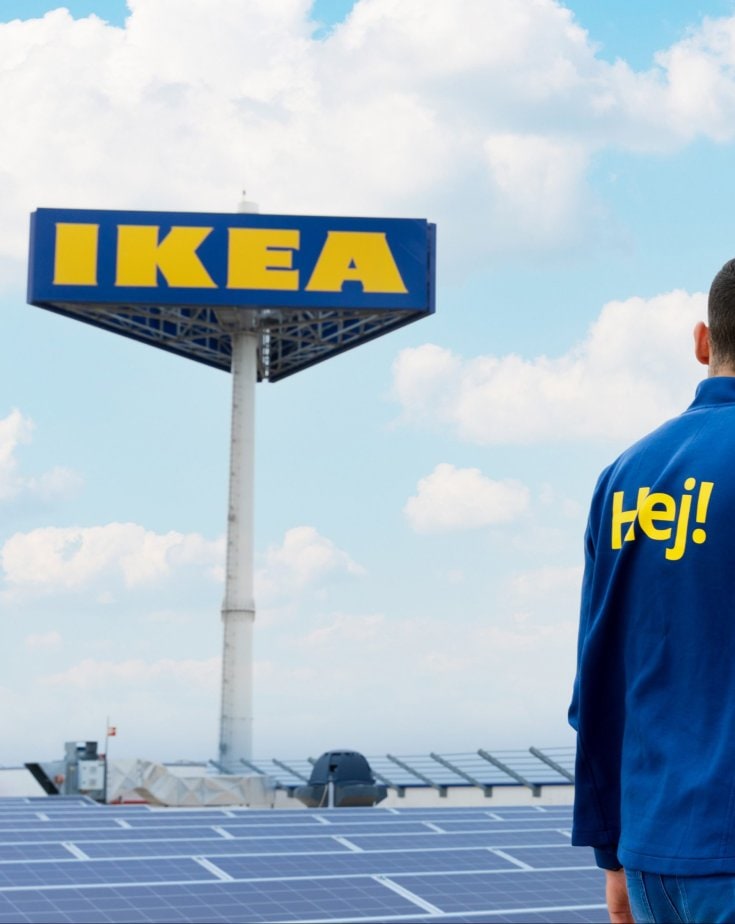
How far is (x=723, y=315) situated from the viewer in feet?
8.17

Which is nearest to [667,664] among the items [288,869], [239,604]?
[288,869]

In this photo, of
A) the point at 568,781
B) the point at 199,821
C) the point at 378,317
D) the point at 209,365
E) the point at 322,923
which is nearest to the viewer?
the point at 322,923

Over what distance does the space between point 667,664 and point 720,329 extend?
2.02 ft

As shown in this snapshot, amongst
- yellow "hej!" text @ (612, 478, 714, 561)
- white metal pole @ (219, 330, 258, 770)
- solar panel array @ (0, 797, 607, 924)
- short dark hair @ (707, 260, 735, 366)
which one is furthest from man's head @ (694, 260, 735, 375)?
white metal pole @ (219, 330, 258, 770)

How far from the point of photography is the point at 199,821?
15.3 meters

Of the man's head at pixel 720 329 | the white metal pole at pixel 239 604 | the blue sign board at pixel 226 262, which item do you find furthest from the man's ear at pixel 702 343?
the white metal pole at pixel 239 604

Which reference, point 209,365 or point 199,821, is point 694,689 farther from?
point 209,365

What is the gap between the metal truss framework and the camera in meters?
33.6

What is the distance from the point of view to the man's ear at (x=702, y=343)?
8.50 ft

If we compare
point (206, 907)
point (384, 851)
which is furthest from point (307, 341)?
point (206, 907)

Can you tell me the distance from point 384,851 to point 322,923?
3.38 m

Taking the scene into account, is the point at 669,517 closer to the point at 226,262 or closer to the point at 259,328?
the point at 226,262

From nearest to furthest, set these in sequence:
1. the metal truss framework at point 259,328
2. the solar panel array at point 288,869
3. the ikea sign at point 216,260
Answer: the solar panel array at point 288,869 < the ikea sign at point 216,260 < the metal truss framework at point 259,328

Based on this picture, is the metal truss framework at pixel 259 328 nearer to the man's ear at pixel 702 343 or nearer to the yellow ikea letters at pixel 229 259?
the yellow ikea letters at pixel 229 259
